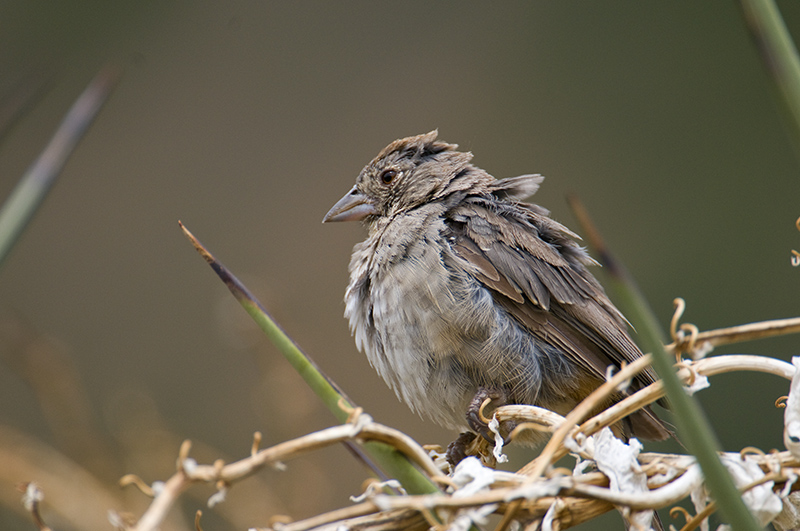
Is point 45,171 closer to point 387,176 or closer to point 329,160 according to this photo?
point 387,176

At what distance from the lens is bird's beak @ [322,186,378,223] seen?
3271mm

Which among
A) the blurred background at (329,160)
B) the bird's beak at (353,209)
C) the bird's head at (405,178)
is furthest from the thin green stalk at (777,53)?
the blurred background at (329,160)

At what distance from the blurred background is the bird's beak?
1791 millimetres

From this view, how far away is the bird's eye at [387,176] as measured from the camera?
332cm

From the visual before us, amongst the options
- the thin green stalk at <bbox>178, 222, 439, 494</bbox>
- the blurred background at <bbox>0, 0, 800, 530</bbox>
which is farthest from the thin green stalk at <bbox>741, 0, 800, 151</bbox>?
the blurred background at <bbox>0, 0, 800, 530</bbox>

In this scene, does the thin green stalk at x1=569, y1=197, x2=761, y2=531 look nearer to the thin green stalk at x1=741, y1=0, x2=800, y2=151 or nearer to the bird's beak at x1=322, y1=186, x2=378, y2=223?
the thin green stalk at x1=741, y1=0, x2=800, y2=151

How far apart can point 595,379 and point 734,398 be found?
304 cm

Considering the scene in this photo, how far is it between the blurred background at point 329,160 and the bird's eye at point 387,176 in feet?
6.26

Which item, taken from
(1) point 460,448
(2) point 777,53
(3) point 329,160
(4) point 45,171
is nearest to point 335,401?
(4) point 45,171

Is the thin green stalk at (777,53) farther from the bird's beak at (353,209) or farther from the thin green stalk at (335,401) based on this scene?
the bird's beak at (353,209)

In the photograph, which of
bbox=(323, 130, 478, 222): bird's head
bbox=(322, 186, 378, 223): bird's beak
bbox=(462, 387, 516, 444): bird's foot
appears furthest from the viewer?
bbox=(322, 186, 378, 223): bird's beak

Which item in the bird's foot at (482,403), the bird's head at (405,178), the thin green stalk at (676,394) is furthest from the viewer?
the bird's head at (405,178)

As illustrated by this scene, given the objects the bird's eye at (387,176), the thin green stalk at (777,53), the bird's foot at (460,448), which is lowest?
the bird's foot at (460,448)

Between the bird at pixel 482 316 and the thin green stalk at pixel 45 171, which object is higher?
the thin green stalk at pixel 45 171
